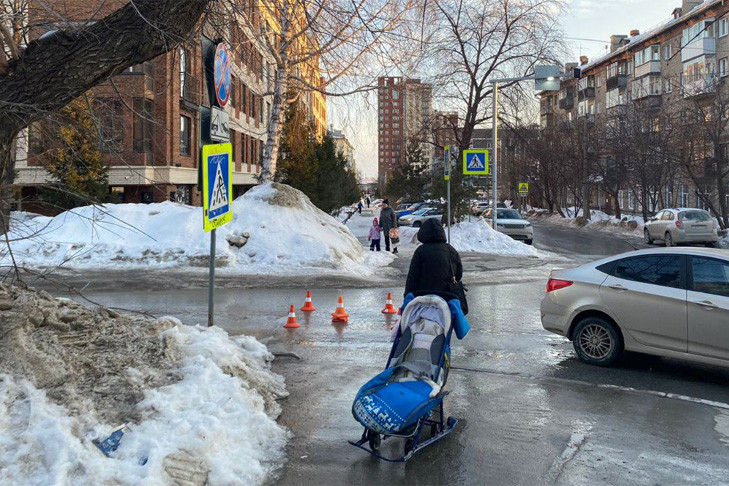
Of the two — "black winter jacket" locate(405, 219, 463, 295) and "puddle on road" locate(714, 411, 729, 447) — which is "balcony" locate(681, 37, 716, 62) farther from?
"black winter jacket" locate(405, 219, 463, 295)

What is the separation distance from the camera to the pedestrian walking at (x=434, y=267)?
6094 mm

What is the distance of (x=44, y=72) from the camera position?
530cm

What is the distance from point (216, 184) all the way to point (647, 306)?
499 centimetres

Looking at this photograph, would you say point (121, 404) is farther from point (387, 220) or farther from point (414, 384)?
point (387, 220)

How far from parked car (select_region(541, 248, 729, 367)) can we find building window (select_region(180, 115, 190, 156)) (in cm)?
2774

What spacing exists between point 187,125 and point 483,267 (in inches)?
804

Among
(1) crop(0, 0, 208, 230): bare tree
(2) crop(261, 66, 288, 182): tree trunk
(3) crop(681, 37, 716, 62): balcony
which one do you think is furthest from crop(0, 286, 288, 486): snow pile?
(3) crop(681, 37, 716, 62): balcony

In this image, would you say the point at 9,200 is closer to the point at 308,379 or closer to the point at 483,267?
the point at 308,379

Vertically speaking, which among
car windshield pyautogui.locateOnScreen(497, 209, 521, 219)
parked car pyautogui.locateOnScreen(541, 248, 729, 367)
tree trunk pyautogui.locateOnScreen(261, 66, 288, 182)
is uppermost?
tree trunk pyautogui.locateOnScreen(261, 66, 288, 182)

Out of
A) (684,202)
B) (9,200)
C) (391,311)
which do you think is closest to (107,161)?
(391,311)

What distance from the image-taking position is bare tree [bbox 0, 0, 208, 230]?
5273 mm

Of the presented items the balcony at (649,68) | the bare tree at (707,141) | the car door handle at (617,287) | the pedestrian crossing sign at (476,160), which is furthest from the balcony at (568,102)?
the car door handle at (617,287)

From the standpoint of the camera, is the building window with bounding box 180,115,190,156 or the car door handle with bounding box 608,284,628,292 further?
the building window with bounding box 180,115,190,156

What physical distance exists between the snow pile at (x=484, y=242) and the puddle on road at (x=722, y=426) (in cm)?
1694
